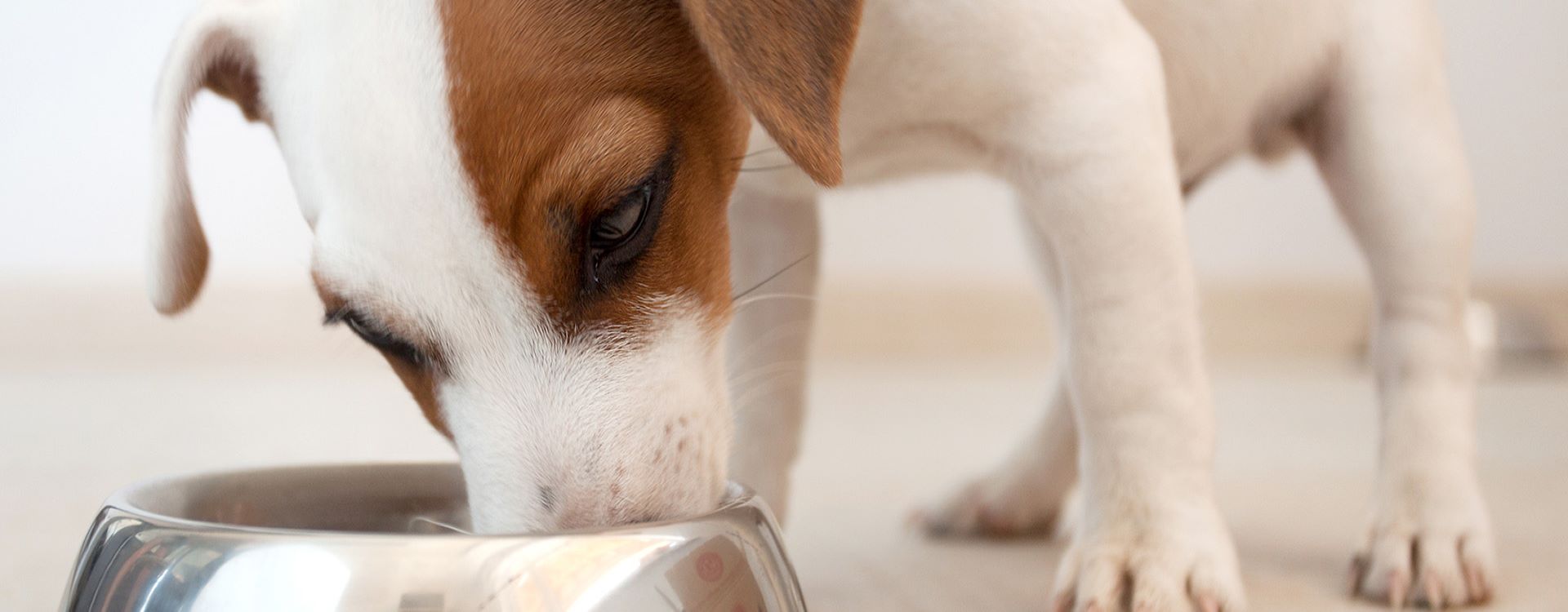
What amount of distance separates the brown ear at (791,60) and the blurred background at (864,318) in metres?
1.03

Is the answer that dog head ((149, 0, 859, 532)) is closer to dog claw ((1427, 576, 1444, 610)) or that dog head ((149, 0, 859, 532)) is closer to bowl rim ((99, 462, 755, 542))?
bowl rim ((99, 462, 755, 542))

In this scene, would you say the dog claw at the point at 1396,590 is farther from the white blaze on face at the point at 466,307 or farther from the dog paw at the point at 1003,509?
the white blaze on face at the point at 466,307

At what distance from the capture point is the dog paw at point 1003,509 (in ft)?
6.58

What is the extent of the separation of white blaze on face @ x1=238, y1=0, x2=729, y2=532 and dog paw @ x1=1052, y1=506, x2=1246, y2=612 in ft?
1.39

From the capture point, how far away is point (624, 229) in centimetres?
113

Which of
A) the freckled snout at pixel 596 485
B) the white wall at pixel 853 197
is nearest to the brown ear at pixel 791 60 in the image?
the freckled snout at pixel 596 485

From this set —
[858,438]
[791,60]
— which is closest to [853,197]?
[858,438]

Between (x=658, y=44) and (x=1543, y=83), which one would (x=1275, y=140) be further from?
(x=1543, y=83)

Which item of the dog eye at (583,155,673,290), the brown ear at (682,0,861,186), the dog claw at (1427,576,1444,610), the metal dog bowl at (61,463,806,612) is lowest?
the dog claw at (1427,576,1444,610)

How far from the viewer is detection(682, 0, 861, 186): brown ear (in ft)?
3.54

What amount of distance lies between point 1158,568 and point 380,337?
2.35 feet

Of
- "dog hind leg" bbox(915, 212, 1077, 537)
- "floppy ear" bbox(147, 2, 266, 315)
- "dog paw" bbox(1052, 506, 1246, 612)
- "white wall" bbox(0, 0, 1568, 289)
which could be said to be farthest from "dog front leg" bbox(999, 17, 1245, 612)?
"white wall" bbox(0, 0, 1568, 289)

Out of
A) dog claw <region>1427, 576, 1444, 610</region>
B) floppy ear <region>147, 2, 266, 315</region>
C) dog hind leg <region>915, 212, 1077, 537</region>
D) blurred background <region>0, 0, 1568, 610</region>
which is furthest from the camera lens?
blurred background <region>0, 0, 1568, 610</region>

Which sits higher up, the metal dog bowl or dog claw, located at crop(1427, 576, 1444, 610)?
the metal dog bowl
